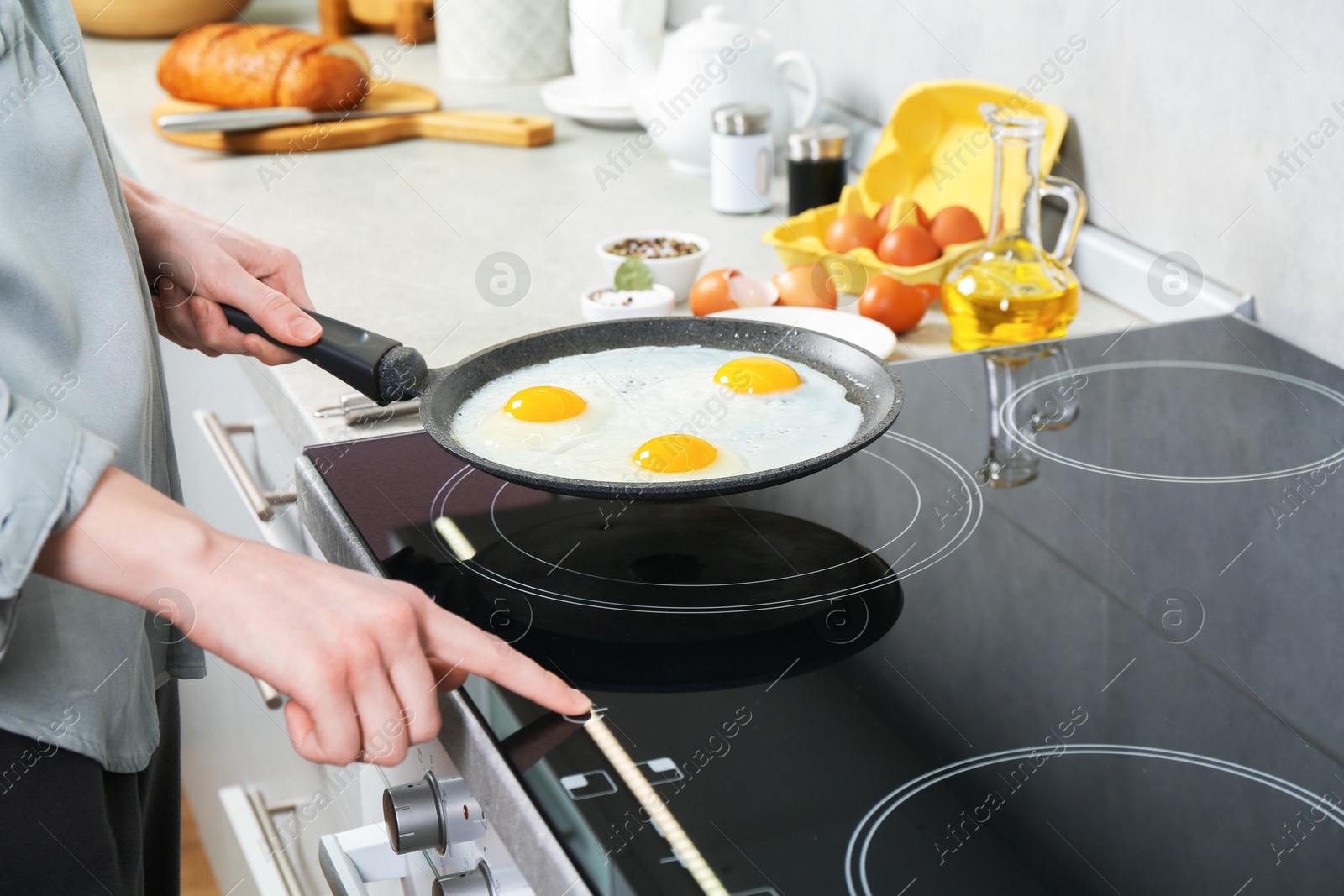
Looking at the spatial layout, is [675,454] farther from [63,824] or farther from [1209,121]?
[1209,121]

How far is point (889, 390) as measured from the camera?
820 mm

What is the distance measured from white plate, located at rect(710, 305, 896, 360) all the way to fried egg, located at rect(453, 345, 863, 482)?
0.63 ft

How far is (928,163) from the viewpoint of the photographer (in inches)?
58.7

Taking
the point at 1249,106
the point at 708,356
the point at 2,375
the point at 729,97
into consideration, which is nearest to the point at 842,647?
the point at 708,356

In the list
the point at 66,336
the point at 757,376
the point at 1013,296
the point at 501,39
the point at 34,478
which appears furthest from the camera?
the point at 501,39

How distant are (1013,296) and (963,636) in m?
0.50

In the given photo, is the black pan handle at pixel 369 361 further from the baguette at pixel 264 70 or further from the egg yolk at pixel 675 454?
the baguette at pixel 264 70

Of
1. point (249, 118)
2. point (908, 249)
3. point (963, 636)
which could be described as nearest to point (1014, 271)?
point (908, 249)

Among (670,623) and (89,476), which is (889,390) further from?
(89,476)

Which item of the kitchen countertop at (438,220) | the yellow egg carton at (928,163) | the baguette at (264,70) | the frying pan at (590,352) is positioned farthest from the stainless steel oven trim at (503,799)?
the baguette at (264,70)

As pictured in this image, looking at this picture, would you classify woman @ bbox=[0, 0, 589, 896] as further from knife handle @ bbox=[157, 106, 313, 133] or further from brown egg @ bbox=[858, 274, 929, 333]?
knife handle @ bbox=[157, 106, 313, 133]

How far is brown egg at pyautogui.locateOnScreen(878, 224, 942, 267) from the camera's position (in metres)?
1.26

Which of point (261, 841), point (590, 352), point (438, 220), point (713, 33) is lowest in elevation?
point (261, 841)

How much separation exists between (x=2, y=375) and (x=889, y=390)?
0.52 meters
